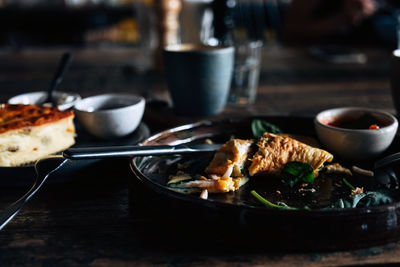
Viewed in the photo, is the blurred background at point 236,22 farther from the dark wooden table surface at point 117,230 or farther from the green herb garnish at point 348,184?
the green herb garnish at point 348,184

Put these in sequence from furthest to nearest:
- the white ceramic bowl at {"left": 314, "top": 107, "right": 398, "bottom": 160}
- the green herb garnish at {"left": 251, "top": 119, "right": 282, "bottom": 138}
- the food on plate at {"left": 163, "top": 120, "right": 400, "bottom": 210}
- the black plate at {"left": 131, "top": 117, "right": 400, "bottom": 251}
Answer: the green herb garnish at {"left": 251, "top": 119, "right": 282, "bottom": 138}, the white ceramic bowl at {"left": 314, "top": 107, "right": 398, "bottom": 160}, the food on plate at {"left": 163, "top": 120, "right": 400, "bottom": 210}, the black plate at {"left": 131, "top": 117, "right": 400, "bottom": 251}

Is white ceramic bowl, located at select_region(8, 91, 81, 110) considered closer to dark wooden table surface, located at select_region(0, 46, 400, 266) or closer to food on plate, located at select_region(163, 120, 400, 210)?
dark wooden table surface, located at select_region(0, 46, 400, 266)

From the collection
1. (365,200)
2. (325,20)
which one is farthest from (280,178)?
(325,20)

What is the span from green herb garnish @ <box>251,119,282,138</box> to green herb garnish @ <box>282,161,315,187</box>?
202 mm

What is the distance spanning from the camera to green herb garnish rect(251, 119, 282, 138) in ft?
3.22

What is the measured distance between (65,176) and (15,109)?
1.01 ft

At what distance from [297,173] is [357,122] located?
32 centimetres

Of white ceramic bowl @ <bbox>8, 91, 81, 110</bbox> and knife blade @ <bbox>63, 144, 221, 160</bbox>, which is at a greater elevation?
knife blade @ <bbox>63, 144, 221, 160</bbox>

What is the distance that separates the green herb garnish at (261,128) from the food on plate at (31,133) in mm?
458

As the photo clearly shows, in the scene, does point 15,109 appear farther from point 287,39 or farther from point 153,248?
point 287,39

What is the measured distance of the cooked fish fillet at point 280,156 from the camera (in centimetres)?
80

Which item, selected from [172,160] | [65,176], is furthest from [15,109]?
[172,160]

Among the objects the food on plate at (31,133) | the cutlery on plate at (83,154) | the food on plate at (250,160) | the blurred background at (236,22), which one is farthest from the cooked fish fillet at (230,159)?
the blurred background at (236,22)

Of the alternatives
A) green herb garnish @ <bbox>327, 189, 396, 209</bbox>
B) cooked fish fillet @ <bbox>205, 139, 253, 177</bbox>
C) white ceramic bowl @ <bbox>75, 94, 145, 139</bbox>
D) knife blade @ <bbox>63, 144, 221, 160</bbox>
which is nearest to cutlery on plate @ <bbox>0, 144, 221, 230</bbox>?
knife blade @ <bbox>63, 144, 221, 160</bbox>
